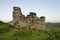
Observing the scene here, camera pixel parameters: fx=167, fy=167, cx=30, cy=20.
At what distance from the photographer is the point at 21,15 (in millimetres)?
64438

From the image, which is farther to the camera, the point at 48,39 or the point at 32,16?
the point at 32,16

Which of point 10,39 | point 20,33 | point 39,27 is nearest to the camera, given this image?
point 10,39

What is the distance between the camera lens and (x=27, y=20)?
6312 cm

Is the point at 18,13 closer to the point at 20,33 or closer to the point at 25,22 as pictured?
the point at 25,22

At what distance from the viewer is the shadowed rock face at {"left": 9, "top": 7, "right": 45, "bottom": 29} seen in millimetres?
61406

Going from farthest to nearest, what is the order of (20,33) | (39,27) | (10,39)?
(39,27)
(20,33)
(10,39)

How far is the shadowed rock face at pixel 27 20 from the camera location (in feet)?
201

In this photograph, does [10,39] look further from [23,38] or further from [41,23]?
[41,23]

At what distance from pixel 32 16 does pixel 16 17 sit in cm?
608

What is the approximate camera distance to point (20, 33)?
155 feet

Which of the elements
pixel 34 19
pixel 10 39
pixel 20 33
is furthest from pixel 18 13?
pixel 10 39

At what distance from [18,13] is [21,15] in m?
1.76

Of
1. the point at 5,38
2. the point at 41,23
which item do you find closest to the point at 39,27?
the point at 41,23

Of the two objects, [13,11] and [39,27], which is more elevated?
[13,11]
